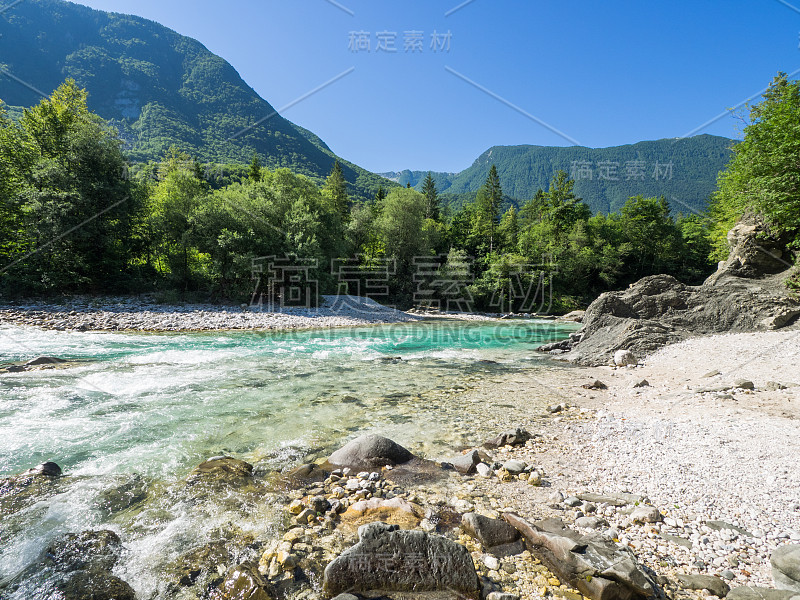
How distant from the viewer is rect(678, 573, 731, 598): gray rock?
261cm

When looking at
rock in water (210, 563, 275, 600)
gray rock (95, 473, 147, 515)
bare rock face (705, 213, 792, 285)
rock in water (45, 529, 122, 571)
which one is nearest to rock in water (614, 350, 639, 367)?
bare rock face (705, 213, 792, 285)

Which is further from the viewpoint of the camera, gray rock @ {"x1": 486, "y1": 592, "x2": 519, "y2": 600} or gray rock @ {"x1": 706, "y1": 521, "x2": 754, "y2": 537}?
gray rock @ {"x1": 706, "y1": 521, "x2": 754, "y2": 537}

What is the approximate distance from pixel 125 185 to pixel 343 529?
32.7 metres

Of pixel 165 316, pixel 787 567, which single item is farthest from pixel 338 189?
pixel 787 567

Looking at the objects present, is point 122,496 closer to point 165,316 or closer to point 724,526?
point 724,526

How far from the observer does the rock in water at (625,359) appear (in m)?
11.9

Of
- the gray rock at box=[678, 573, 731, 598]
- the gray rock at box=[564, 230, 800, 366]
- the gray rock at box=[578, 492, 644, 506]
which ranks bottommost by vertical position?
the gray rock at box=[578, 492, 644, 506]

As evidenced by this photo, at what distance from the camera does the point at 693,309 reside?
49.5 feet

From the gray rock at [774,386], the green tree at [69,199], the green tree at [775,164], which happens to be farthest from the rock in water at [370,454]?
the green tree at [69,199]

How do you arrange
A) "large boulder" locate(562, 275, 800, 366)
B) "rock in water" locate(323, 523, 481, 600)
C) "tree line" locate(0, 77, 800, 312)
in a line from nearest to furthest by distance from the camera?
"rock in water" locate(323, 523, 481, 600), "large boulder" locate(562, 275, 800, 366), "tree line" locate(0, 77, 800, 312)

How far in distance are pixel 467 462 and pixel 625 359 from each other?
32.7ft

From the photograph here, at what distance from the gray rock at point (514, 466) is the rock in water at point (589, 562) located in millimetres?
1280

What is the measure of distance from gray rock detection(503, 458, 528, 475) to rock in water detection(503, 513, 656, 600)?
4.20 ft

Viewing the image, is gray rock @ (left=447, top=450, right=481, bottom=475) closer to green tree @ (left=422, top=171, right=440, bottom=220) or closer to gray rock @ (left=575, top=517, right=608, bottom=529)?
gray rock @ (left=575, top=517, right=608, bottom=529)
